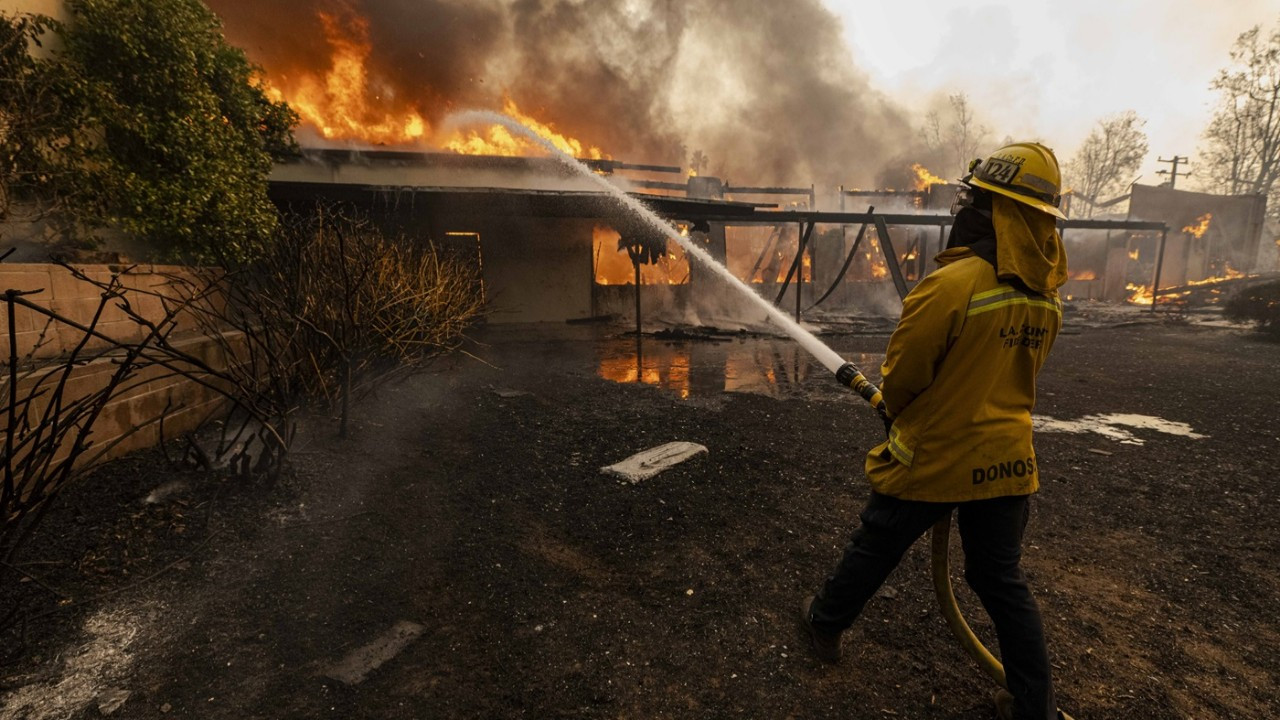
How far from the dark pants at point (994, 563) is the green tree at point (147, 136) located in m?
6.85

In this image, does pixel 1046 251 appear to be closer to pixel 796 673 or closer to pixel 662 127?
pixel 796 673

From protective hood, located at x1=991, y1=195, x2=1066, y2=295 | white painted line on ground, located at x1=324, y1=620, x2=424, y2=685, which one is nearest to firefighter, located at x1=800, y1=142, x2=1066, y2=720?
protective hood, located at x1=991, y1=195, x2=1066, y2=295

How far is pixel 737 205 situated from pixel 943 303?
11643 millimetres

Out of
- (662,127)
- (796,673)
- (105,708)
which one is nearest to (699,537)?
(796,673)

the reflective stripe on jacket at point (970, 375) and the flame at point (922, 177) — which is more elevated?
the flame at point (922, 177)

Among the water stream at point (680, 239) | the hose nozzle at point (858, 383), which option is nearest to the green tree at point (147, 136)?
the water stream at point (680, 239)

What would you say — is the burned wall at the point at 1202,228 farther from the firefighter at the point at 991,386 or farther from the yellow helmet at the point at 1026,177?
the firefighter at the point at 991,386

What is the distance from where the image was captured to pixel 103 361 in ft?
13.5

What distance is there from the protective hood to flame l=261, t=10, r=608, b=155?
20.9m

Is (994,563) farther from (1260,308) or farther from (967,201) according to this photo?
(1260,308)

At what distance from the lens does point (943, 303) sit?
2049mm

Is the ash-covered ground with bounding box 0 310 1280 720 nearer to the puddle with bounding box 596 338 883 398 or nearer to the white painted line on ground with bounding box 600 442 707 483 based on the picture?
the white painted line on ground with bounding box 600 442 707 483

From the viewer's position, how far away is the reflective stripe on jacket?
2045 millimetres

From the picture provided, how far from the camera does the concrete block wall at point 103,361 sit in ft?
13.3
